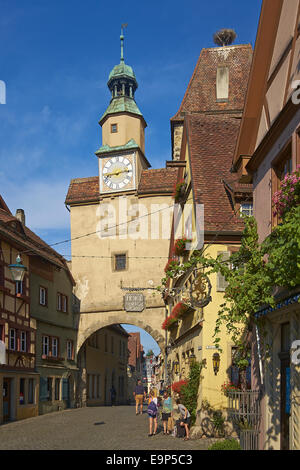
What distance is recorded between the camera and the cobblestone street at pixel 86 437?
14.2m

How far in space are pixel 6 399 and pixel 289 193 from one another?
59.7 feet

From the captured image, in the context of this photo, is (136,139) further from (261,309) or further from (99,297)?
(261,309)

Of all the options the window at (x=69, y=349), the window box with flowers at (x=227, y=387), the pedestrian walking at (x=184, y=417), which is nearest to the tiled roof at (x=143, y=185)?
the window at (x=69, y=349)

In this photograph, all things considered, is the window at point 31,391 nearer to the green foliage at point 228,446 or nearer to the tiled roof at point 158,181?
the tiled roof at point 158,181

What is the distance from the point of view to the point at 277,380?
406 inches

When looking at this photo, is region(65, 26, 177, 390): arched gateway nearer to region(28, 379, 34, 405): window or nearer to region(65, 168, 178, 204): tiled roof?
region(65, 168, 178, 204): tiled roof

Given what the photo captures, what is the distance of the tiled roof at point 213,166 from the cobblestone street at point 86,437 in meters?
6.02

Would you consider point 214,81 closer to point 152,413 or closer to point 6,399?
point 6,399

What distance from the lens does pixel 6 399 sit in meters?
23.5

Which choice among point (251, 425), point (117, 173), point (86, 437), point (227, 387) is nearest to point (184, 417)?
point (227, 387)

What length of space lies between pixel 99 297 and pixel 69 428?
1467 cm

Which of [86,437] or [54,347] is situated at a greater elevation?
[54,347]

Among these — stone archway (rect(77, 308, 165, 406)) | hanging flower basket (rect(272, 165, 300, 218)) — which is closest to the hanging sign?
stone archway (rect(77, 308, 165, 406))

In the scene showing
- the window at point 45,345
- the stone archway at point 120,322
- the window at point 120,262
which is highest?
the window at point 120,262
